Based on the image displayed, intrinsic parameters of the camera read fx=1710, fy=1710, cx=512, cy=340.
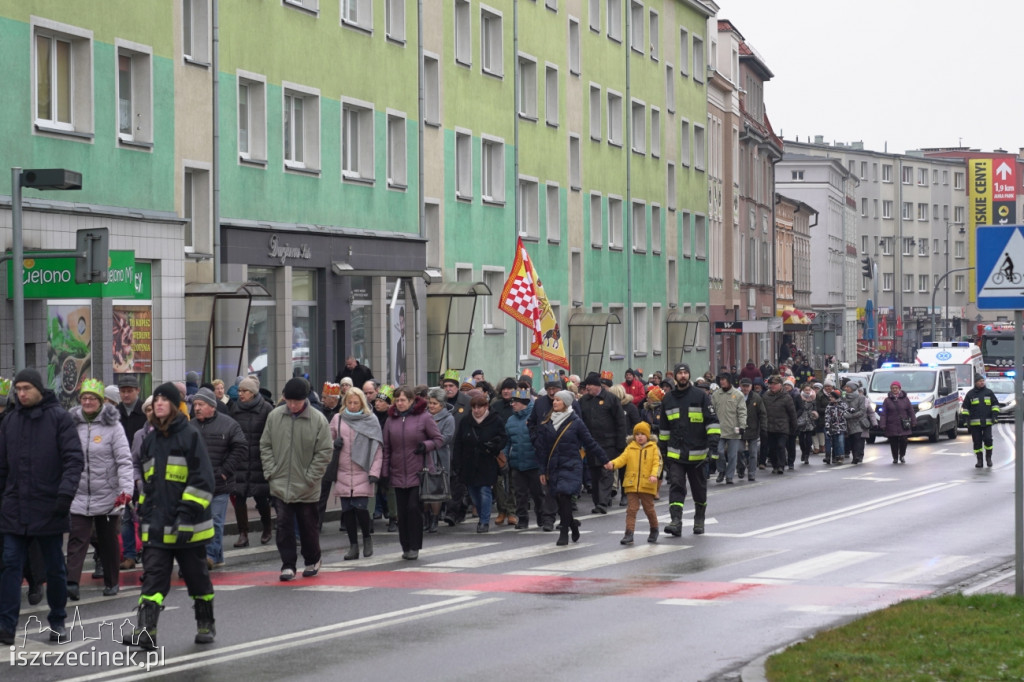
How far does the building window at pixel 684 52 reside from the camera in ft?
209

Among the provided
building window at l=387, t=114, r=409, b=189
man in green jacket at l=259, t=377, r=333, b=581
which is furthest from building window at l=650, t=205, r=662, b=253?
man in green jacket at l=259, t=377, r=333, b=581

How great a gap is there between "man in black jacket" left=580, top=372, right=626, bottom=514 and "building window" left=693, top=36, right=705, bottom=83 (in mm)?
43973

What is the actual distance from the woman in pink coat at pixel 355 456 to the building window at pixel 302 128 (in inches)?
685

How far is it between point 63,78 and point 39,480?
1557 centimetres

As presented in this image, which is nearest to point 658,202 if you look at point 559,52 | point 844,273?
point 559,52

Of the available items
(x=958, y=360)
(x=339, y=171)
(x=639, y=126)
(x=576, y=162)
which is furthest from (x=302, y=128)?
(x=958, y=360)

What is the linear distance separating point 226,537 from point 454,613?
6.69 metres

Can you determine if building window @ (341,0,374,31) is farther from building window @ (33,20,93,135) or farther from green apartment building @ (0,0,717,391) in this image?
building window @ (33,20,93,135)

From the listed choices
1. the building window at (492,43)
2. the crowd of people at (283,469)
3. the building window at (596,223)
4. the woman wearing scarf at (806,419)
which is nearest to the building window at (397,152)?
the building window at (492,43)

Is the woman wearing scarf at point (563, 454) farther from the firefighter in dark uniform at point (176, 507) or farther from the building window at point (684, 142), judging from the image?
the building window at point (684, 142)

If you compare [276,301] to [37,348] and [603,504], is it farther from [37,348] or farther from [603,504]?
[603,504]

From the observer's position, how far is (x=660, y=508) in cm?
2392

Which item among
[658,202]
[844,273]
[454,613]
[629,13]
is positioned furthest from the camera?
[844,273]

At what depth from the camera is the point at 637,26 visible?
5778 centimetres
